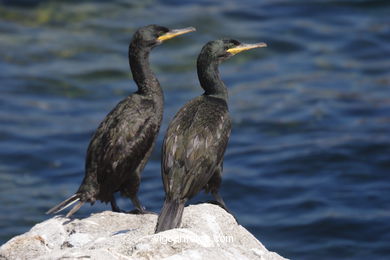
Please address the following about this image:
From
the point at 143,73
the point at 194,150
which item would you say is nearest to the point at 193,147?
the point at 194,150

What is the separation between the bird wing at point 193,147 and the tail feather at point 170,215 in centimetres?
19

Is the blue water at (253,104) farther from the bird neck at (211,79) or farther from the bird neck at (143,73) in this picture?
the bird neck at (211,79)

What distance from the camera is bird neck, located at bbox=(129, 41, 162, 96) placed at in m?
9.10

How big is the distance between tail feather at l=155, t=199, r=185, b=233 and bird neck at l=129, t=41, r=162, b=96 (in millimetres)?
1985

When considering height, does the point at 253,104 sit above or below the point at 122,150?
below

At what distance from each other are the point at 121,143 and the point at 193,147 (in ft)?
3.63

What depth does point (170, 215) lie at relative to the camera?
7.04 m

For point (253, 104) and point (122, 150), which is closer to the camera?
point (122, 150)

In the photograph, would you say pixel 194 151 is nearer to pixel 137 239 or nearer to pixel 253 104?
pixel 137 239

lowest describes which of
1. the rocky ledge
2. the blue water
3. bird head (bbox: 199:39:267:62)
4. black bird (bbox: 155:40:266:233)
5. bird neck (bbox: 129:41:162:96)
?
the blue water

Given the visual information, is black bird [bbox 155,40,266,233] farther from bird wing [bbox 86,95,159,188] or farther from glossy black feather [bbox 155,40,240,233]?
bird wing [bbox 86,95,159,188]

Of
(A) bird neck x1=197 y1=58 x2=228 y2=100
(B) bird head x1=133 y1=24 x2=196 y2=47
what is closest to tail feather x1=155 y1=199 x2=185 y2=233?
(A) bird neck x1=197 y1=58 x2=228 y2=100

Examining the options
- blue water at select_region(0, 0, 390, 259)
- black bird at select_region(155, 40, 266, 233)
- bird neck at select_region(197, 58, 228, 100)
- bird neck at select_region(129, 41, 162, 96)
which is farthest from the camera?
blue water at select_region(0, 0, 390, 259)

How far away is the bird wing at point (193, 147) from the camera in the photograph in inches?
301
